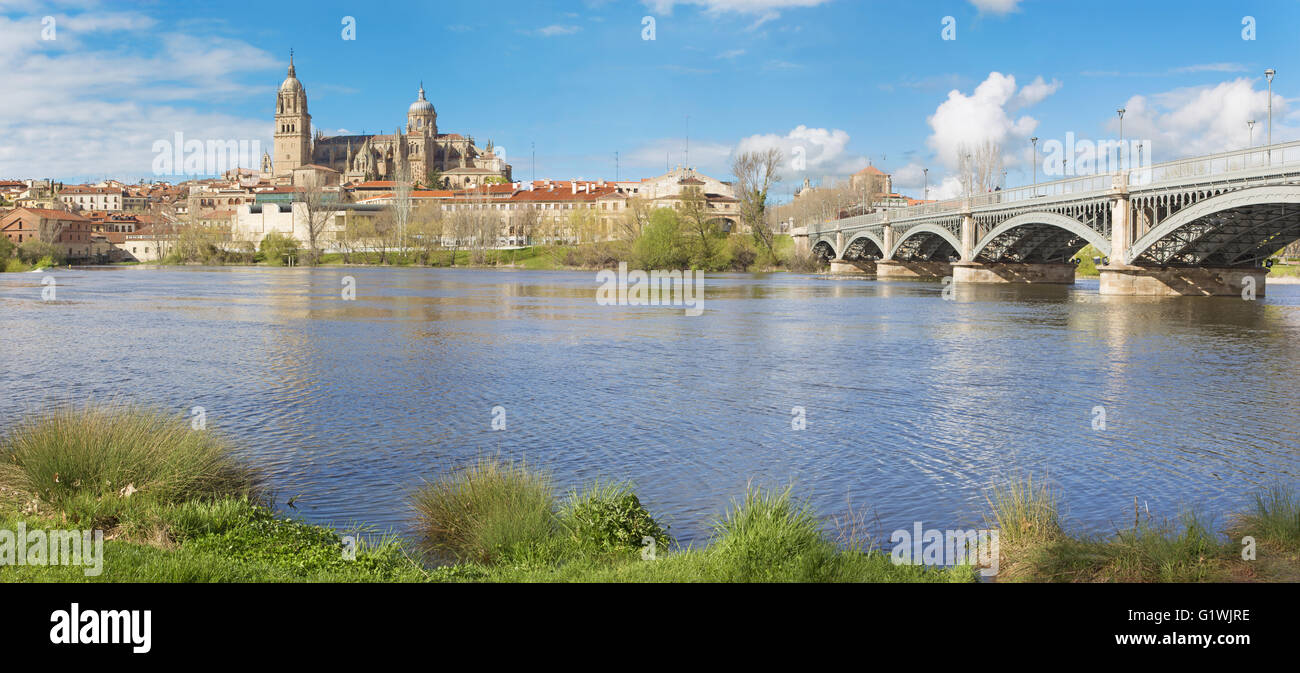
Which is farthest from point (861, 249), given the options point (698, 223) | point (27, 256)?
point (27, 256)

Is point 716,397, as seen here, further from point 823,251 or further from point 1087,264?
point 823,251

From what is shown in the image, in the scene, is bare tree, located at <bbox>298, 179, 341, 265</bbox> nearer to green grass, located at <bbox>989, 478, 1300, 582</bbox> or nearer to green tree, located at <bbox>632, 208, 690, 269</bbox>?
green tree, located at <bbox>632, 208, 690, 269</bbox>

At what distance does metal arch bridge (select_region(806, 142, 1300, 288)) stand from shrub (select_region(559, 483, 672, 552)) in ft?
118

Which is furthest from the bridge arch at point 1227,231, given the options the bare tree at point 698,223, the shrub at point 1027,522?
the bare tree at point 698,223

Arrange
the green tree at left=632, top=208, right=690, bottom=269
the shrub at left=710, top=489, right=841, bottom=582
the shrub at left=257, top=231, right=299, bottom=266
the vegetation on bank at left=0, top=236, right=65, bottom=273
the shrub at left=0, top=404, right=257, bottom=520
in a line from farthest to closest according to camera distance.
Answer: the shrub at left=257, top=231, right=299, bottom=266
the green tree at left=632, top=208, right=690, bottom=269
the vegetation on bank at left=0, top=236, right=65, bottom=273
the shrub at left=0, top=404, right=257, bottom=520
the shrub at left=710, top=489, right=841, bottom=582

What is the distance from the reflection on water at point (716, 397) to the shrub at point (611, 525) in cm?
87

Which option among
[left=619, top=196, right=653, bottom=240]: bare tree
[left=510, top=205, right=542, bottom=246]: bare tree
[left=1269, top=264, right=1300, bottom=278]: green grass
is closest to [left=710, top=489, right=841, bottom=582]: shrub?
[left=619, top=196, right=653, bottom=240]: bare tree

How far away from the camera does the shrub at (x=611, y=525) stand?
8.48 meters

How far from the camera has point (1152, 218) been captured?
5047cm

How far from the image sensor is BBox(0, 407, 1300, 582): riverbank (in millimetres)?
7215
